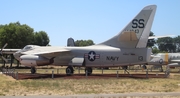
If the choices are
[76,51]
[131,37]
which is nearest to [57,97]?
[131,37]

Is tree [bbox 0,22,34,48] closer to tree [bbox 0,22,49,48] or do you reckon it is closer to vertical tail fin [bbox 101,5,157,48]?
tree [bbox 0,22,49,48]

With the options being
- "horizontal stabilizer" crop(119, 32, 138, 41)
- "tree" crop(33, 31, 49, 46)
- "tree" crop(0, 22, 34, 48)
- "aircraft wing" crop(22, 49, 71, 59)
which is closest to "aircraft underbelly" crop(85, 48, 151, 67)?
"horizontal stabilizer" crop(119, 32, 138, 41)

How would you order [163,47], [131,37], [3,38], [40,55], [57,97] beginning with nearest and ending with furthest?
[57,97] < [131,37] < [40,55] < [3,38] < [163,47]

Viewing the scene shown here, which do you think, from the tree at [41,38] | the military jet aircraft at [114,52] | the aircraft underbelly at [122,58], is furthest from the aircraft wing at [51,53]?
the tree at [41,38]

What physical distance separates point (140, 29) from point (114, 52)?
11.3 feet

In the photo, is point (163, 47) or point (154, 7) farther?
point (163, 47)

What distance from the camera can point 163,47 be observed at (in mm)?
144875

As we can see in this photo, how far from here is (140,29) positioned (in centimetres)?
2620

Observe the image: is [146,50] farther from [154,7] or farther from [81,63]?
[81,63]

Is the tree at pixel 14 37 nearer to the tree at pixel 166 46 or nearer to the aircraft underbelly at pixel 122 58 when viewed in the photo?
the aircraft underbelly at pixel 122 58

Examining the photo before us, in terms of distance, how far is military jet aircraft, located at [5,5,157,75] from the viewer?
1025 inches

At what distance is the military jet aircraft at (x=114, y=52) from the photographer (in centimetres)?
2605

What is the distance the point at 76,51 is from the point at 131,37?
6416mm

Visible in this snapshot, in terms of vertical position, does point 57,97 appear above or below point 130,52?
below
